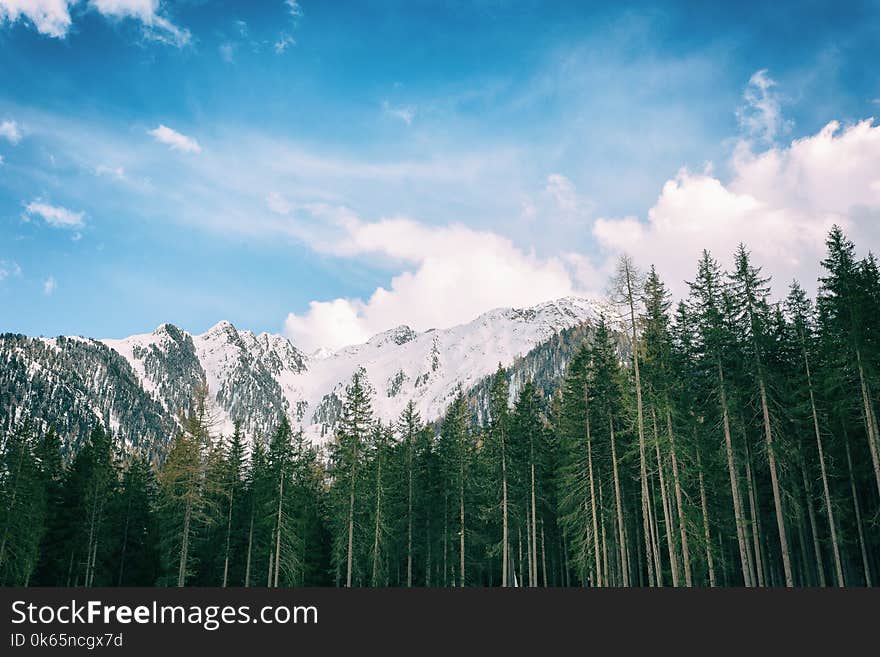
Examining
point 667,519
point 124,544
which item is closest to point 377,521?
point 667,519

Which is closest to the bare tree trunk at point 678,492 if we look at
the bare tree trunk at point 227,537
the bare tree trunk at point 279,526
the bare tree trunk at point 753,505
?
the bare tree trunk at point 753,505

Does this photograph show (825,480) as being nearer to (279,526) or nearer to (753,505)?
(753,505)

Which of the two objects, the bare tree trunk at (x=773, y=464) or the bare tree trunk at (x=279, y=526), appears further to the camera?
the bare tree trunk at (x=279, y=526)

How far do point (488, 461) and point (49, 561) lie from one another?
29982 millimetres

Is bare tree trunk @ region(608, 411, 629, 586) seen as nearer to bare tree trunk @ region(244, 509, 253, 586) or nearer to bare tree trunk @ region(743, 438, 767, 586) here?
bare tree trunk @ region(743, 438, 767, 586)

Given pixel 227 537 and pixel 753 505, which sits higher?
pixel 227 537

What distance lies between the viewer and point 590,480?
3164cm

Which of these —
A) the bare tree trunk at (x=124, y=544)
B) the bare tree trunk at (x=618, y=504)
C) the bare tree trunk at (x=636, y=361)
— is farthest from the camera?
the bare tree trunk at (x=124, y=544)

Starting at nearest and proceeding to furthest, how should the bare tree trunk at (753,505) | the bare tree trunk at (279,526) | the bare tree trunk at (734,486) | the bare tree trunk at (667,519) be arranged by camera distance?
the bare tree trunk at (734,486) < the bare tree trunk at (667,519) < the bare tree trunk at (753,505) < the bare tree trunk at (279,526)

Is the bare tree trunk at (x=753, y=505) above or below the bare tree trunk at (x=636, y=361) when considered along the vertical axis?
below

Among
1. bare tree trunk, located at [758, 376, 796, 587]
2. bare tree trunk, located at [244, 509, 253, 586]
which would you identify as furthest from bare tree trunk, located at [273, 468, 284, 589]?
bare tree trunk, located at [758, 376, 796, 587]

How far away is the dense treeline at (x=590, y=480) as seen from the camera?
2656 cm

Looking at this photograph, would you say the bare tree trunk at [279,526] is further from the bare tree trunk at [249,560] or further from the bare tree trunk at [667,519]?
the bare tree trunk at [667,519]

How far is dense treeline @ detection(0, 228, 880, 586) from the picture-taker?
2656 centimetres
